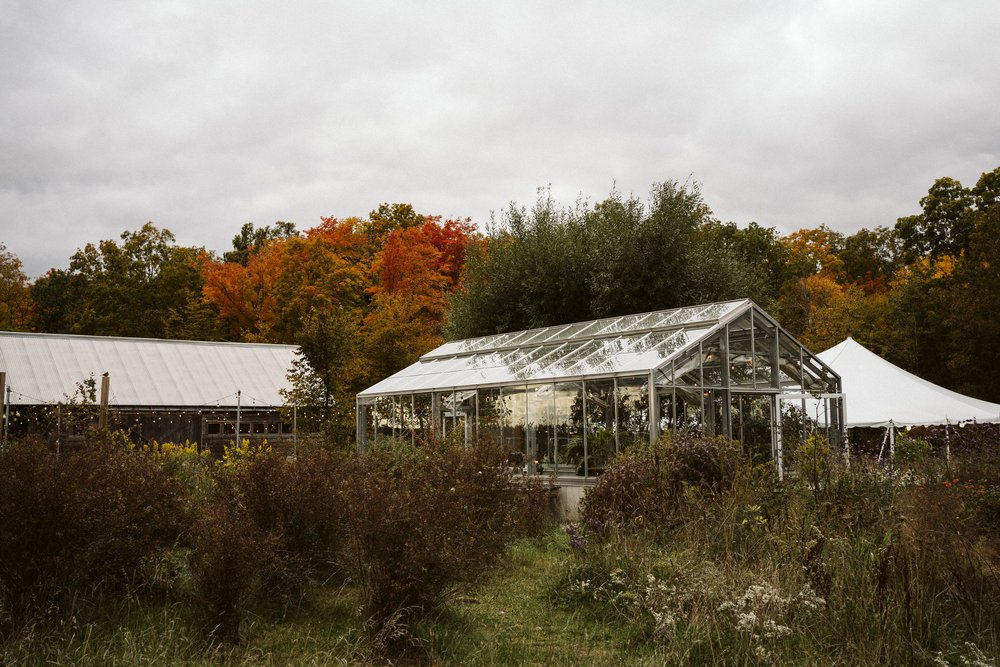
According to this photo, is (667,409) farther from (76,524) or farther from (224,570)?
(76,524)

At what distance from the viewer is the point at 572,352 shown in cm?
1520

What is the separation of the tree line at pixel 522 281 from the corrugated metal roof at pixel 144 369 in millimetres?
3264

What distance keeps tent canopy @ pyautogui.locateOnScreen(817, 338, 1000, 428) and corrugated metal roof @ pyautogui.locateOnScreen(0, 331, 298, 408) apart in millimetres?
13440

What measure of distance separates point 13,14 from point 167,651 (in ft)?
23.3

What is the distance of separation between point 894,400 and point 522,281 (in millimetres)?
9748

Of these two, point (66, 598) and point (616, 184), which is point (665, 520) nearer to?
point (66, 598)

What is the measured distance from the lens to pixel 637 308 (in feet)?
71.7

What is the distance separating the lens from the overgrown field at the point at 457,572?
497 centimetres

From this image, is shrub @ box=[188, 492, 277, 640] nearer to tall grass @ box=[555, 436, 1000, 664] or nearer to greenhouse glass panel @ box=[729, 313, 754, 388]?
tall grass @ box=[555, 436, 1000, 664]

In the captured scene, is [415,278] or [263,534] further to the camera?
[415,278]

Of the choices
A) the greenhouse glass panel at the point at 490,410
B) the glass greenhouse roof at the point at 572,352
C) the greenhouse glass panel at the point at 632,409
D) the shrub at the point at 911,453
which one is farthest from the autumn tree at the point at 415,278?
the shrub at the point at 911,453

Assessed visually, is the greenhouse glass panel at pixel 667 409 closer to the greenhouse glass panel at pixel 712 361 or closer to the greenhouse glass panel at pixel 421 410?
the greenhouse glass panel at pixel 712 361

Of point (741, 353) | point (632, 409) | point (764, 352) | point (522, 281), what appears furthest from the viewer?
point (522, 281)

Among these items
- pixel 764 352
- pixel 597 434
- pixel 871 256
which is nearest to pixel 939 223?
pixel 871 256
